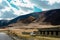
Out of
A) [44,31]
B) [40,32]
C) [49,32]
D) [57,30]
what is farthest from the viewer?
[40,32]

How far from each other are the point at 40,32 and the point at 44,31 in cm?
646

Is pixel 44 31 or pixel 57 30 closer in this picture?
pixel 57 30

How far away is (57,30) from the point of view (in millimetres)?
81125

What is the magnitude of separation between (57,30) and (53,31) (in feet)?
13.3

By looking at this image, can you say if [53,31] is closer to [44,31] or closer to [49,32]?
[49,32]

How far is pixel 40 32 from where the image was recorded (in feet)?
335

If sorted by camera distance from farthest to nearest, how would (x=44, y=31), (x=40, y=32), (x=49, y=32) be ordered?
(x=40, y=32), (x=44, y=31), (x=49, y=32)

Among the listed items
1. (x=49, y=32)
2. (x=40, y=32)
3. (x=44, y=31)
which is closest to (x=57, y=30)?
(x=49, y=32)

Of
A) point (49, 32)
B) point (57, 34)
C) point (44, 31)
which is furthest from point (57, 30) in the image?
point (44, 31)

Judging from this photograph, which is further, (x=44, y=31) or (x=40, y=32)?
(x=40, y=32)

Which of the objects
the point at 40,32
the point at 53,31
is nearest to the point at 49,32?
the point at 53,31

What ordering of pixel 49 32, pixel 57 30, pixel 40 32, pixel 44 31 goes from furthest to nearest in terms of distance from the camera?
1. pixel 40 32
2. pixel 44 31
3. pixel 49 32
4. pixel 57 30

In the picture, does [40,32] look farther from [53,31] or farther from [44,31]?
[53,31]

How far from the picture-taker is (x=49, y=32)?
89.8 meters
